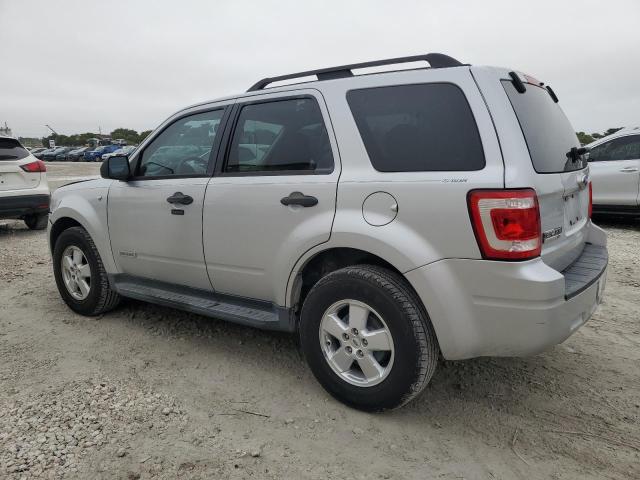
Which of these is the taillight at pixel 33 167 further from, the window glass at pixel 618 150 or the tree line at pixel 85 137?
the tree line at pixel 85 137

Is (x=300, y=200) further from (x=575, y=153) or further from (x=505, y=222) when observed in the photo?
(x=575, y=153)

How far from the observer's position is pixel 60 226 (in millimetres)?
4453

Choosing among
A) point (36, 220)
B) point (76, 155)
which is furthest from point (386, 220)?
point (76, 155)

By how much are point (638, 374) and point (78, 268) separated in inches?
166

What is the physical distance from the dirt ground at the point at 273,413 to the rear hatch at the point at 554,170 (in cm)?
84

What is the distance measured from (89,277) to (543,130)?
3568 millimetres

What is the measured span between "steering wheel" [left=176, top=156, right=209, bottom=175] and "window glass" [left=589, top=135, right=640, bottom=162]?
6606 mm

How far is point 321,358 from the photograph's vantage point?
2.77m

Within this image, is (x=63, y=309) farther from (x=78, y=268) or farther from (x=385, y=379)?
(x=385, y=379)

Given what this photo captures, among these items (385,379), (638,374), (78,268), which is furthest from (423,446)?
(78,268)

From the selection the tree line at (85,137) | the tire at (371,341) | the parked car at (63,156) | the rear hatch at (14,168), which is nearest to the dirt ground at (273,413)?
the tire at (371,341)

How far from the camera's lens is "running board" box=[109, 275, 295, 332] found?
3.02 meters

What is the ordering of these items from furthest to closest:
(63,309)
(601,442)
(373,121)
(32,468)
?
(63,309) < (373,121) < (601,442) < (32,468)

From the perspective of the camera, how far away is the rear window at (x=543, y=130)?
2.44 m
